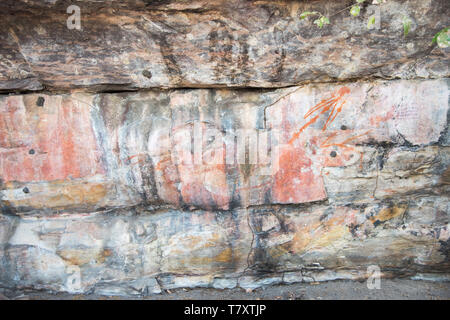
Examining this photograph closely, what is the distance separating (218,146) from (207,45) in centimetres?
78

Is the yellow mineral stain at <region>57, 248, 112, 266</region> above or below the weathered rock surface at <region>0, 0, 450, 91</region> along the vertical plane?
below

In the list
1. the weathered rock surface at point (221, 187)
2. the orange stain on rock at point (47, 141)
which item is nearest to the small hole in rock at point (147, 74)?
the weathered rock surface at point (221, 187)

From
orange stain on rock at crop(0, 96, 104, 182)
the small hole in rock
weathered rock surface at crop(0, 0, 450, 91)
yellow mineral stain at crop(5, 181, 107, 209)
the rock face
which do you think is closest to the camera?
weathered rock surface at crop(0, 0, 450, 91)

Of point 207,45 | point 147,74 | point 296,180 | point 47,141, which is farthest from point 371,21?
point 47,141

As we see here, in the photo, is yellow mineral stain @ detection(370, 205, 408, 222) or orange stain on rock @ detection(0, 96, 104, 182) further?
yellow mineral stain @ detection(370, 205, 408, 222)

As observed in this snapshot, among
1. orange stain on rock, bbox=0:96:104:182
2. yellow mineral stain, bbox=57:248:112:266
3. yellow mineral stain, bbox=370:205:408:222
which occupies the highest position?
orange stain on rock, bbox=0:96:104:182

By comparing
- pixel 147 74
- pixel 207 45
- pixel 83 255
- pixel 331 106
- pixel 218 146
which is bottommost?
pixel 83 255

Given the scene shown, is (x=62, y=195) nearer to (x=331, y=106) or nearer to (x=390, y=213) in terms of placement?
(x=331, y=106)

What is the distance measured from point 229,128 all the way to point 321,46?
36.3 inches

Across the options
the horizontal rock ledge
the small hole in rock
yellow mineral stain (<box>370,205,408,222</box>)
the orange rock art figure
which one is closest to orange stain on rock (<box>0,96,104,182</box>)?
the horizontal rock ledge

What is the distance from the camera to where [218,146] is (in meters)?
2.63

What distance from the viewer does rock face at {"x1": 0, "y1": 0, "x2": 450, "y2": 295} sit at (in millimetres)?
2295

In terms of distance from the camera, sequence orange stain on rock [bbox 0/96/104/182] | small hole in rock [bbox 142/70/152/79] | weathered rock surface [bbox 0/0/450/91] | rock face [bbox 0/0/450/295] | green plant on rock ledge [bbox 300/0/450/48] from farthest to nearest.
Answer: orange stain on rock [bbox 0/96/104/182] < small hole in rock [bbox 142/70/152/79] < rock face [bbox 0/0/450/295] < weathered rock surface [bbox 0/0/450/91] < green plant on rock ledge [bbox 300/0/450/48]

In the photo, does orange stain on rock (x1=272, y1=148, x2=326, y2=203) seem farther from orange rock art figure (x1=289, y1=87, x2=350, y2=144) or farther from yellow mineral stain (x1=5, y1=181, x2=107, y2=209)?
yellow mineral stain (x1=5, y1=181, x2=107, y2=209)
